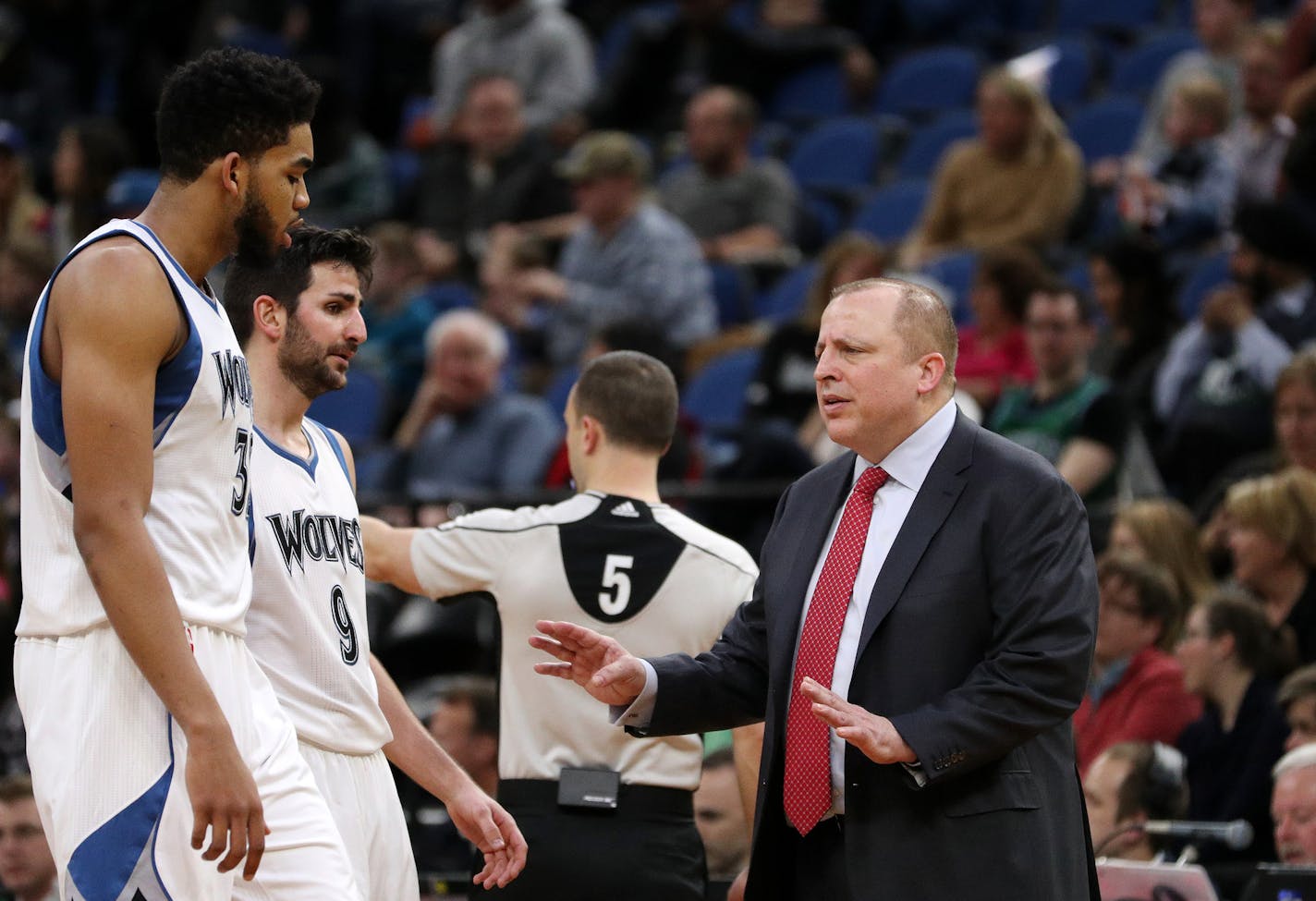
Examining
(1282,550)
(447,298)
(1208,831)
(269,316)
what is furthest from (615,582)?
(447,298)

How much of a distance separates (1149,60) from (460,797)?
9.13m

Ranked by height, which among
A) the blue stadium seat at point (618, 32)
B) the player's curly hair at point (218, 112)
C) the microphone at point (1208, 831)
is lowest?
the microphone at point (1208, 831)

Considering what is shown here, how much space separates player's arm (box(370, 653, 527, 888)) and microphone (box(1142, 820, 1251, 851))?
212cm

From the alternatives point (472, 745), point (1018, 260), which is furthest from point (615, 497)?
point (1018, 260)

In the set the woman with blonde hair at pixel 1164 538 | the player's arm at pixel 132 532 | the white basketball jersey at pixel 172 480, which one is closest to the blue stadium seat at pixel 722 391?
the woman with blonde hair at pixel 1164 538

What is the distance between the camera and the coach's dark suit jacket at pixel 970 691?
4000 mm

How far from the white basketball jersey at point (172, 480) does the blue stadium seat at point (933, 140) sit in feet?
30.4

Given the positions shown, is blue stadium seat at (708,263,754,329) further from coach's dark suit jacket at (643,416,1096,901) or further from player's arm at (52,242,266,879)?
player's arm at (52,242,266,879)

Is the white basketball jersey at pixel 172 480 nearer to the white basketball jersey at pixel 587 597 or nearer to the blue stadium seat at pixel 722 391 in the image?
the white basketball jersey at pixel 587 597

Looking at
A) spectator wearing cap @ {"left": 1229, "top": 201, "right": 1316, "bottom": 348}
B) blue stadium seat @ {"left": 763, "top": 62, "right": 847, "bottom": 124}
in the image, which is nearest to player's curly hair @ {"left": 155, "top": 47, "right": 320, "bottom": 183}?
spectator wearing cap @ {"left": 1229, "top": 201, "right": 1316, "bottom": 348}

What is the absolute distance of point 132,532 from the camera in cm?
343

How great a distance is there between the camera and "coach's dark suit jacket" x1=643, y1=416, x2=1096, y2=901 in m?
4.00

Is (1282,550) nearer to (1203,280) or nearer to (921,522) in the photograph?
(1203,280)

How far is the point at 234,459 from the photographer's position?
3.76 meters
